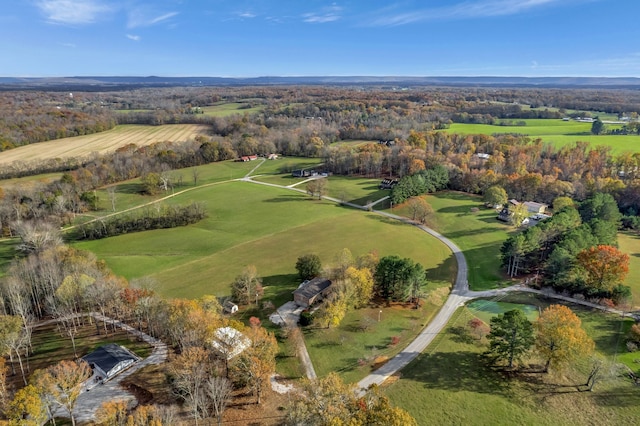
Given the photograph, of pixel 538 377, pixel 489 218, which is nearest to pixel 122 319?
pixel 538 377

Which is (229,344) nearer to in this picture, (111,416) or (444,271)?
(111,416)

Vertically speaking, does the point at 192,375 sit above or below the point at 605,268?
below

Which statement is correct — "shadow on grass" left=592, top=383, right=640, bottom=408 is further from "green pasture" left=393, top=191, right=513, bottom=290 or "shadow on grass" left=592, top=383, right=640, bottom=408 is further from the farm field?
the farm field

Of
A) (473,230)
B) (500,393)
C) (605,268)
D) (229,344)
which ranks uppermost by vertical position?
(605,268)

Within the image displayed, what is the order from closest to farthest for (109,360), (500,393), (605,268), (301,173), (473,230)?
(500,393) < (109,360) < (605,268) < (473,230) < (301,173)

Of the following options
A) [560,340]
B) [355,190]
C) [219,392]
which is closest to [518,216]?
[355,190]

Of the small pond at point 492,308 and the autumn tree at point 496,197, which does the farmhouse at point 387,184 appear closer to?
the autumn tree at point 496,197

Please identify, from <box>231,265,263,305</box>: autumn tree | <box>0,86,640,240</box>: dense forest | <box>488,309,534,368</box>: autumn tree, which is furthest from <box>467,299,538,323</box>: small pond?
<box>0,86,640,240</box>: dense forest

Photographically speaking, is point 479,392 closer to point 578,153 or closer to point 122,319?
point 122,319
